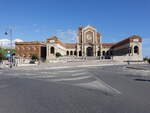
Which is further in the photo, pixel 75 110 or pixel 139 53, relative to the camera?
pixel 139 53

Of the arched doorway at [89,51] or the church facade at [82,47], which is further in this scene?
the arched doorway at [89,51]

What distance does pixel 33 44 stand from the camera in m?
87.9

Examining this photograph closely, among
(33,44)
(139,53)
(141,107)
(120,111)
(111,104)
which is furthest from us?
(33,44)

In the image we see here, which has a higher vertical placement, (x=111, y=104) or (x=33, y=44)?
(x=33, y=44)

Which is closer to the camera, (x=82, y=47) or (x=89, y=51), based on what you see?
(x=82, y=47)

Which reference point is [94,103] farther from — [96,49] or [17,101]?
[96,49]

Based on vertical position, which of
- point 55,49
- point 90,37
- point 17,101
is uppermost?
point 90,37

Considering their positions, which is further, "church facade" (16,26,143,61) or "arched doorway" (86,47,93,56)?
"arched doorway" (86,47,93,56)

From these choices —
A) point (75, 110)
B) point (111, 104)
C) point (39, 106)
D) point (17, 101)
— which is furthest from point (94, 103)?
point (17, 101)

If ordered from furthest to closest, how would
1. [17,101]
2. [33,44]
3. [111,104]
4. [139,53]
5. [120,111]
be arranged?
[33,44], [139,53], [17,101], [111,104], [120,111]

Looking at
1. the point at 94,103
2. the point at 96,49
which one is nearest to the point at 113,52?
the point at 96,49

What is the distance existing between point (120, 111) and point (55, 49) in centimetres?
7670

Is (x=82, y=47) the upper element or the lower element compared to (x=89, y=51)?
upper

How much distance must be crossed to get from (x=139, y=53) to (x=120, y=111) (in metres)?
69.0
